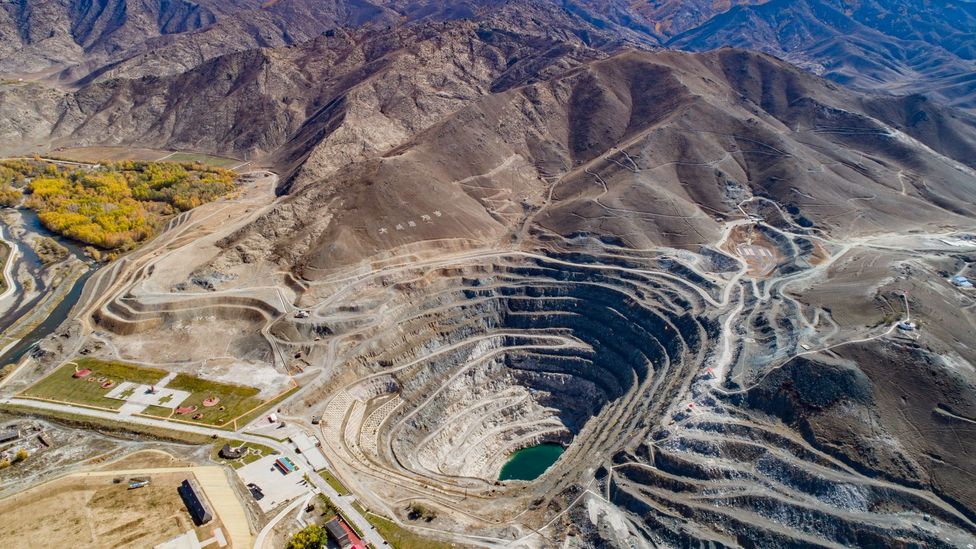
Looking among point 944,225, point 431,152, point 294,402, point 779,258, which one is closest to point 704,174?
point 779,258

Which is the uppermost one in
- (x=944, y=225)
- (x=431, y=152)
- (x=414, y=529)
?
(x=431, y=152)

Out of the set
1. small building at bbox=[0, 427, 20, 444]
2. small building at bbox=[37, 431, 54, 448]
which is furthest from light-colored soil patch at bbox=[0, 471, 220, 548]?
small building at bbox=[0, 427, 20, 444]

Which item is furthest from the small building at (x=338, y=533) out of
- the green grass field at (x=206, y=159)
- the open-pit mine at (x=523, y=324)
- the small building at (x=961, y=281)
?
the green grass field at (x=206, y=159)

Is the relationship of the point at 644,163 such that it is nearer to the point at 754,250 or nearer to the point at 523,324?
the point at 754,250

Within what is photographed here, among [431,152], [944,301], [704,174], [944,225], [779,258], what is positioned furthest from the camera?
[431,152]

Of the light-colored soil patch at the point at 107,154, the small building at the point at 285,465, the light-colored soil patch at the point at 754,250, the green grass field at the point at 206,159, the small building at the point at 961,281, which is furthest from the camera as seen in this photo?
the green grass field at the point at 206,159

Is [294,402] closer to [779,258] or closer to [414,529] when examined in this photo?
[414,529]

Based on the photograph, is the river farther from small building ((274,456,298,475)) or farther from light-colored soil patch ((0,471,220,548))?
small building ((274,456,298,475))

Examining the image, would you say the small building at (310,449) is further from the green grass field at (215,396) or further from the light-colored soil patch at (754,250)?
the light-colored soil patch at (754,250)
